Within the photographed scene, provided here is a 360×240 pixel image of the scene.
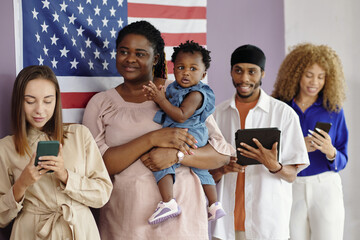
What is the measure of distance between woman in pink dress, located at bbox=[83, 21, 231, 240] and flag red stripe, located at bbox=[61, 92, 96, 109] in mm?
252

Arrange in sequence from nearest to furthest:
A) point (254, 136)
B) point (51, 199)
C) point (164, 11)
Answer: point (51, 199)
point (254, 136)
point (164, 11)

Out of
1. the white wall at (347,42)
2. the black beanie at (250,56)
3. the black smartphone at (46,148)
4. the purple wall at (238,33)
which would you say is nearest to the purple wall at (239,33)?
the purple wall at (238,33)

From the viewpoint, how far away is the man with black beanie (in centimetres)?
282

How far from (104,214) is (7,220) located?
1.85 ft

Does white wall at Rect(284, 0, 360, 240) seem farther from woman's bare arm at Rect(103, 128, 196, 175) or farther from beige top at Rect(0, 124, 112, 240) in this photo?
beige top at Rect(0, 124, 112, 240)

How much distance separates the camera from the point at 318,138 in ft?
10.4

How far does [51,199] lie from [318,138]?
6.22ft

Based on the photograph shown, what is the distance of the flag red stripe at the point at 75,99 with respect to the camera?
2.79 meters

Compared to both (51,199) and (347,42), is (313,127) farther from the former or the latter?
(51,199)

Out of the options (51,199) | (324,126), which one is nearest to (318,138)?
(324,126)

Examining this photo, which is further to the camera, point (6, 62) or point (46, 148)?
point (6, 62)

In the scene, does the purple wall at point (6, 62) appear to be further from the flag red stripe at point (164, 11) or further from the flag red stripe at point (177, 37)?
the flag red stripe at point (177, 37)

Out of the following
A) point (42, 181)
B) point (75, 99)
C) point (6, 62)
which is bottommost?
point (42, 181)

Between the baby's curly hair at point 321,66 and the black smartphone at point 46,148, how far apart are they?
1985mm
